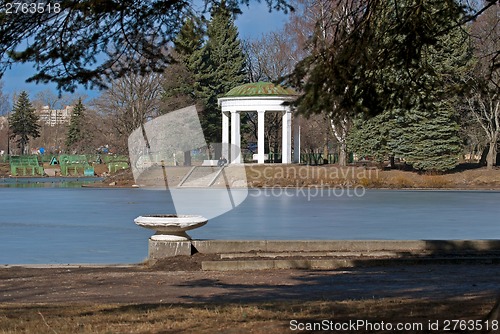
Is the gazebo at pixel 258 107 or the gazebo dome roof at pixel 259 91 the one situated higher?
the gazebo dome roof at pixel 259 91

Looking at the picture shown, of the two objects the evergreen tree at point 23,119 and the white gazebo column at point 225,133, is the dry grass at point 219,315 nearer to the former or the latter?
the white gazebo column at point 225,133

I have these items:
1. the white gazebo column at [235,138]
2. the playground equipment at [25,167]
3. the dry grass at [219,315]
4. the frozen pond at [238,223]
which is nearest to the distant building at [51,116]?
the playground equipment at [25,167]

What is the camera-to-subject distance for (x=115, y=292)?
11359 millimetres

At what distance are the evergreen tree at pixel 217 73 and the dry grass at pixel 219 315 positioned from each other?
176ft

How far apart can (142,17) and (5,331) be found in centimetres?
387

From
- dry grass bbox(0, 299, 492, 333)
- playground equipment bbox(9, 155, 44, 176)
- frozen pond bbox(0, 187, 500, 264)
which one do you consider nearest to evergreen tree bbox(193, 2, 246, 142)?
playground equipment bbox(9, 155, 44, 176)

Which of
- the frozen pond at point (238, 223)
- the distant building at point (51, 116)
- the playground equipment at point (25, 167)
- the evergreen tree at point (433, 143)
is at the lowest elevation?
the frozen pond at point (238, 223)

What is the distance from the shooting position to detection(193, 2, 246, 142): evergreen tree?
63656 mm

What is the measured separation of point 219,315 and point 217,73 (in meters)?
58.1

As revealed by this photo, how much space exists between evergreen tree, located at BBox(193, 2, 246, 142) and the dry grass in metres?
53.7

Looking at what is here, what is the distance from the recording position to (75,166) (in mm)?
Answer: 70438

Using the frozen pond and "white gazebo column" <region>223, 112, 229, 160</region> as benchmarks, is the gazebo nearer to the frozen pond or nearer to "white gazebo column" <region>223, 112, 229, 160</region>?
"white gazebo column" <region>223, 112, 229, 160</region>

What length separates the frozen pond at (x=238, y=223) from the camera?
17.5 m

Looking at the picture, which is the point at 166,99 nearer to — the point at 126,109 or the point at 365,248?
the point at 126,109
